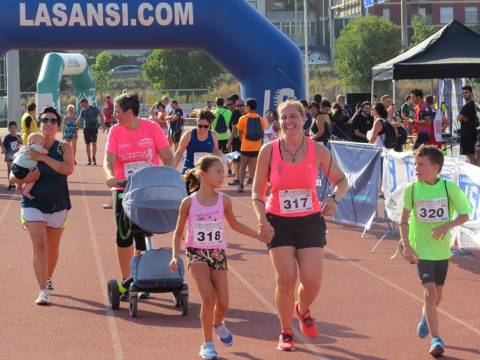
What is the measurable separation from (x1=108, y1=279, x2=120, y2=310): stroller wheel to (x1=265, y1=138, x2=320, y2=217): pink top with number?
86.0 inches

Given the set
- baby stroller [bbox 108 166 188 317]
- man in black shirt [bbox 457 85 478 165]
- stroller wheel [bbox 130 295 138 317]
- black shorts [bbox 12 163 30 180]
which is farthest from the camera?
man in black shirt [bbox 457 85 478 165]

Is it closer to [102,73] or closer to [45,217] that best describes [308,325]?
[45,217]

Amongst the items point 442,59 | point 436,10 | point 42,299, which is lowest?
point 42,299

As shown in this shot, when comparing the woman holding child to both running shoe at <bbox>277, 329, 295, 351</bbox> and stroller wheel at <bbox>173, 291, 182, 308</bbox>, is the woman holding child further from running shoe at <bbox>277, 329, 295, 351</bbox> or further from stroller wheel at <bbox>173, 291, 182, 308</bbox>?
running shoe at <bbox>277, 329, 295, 351</bbox>

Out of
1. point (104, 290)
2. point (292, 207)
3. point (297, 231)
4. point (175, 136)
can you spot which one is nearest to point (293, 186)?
point (292, 207)

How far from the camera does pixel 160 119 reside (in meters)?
23.9

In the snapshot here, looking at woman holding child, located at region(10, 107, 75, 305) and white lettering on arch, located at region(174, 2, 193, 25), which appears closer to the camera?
woman holding child, located at region(10, 107, 75, 305)

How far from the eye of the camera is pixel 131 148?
341 inches

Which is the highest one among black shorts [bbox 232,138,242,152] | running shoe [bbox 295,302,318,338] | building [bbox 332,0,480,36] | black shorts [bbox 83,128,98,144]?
building [bbox 332,0,480,36]

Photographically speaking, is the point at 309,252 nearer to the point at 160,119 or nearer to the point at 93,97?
the point at 160,119

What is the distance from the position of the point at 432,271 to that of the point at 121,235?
118 inches

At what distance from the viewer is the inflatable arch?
46.7m

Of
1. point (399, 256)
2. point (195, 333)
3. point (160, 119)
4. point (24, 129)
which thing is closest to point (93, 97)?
point (160, 119)

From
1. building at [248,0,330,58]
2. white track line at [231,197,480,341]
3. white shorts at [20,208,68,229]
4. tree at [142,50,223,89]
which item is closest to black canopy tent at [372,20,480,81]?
white track line at [231,197,480,341]
